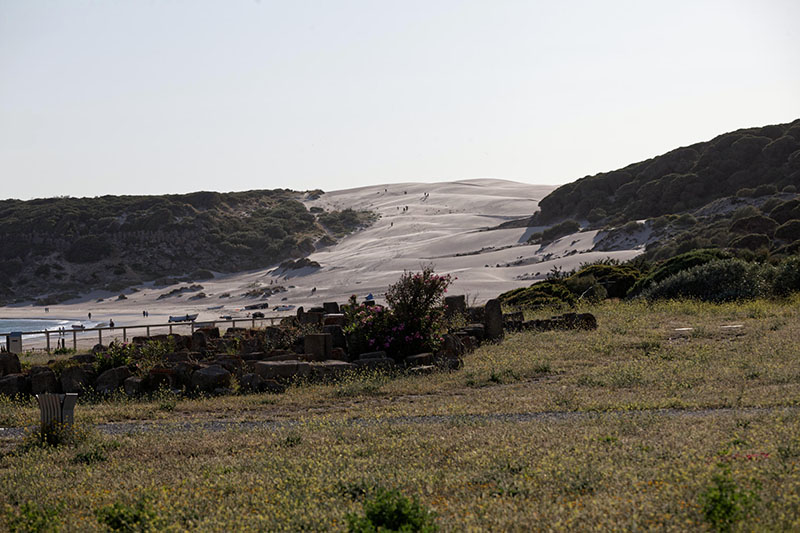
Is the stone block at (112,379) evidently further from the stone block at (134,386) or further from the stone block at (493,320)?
the stone block at (493,320)

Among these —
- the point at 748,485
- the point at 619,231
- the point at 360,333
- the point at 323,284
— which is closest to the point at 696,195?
the point at 619,231

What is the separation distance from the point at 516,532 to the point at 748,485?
6.09 ft

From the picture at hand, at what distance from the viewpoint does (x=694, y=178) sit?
64.9m

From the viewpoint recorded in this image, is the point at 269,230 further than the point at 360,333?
Yes

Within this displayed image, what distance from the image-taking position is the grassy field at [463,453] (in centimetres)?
586

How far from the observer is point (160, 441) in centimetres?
1012

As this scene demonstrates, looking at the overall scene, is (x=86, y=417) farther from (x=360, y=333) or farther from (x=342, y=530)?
(x=342, y=530)

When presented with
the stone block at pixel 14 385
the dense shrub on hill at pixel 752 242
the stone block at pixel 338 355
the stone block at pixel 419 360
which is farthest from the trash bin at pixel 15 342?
the dense shrub on hill at pixel 752 242

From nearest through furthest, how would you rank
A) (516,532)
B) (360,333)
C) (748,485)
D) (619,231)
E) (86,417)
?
(516,532) < (748,485) < (86,417) < (360,333) < (619,231)

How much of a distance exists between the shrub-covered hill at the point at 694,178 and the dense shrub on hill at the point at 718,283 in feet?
102

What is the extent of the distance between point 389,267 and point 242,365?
50.0 m

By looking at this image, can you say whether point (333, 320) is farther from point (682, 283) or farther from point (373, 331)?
point (682, 283)

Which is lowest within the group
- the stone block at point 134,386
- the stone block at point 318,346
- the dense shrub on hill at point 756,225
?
the stone block at point 134,386

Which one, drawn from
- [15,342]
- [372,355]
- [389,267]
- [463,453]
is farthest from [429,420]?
[389,267]
